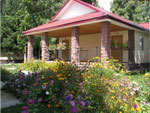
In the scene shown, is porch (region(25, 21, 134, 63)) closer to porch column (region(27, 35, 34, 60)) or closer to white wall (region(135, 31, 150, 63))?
porch column (region(27, 35, 34, 60))

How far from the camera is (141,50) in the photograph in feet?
40.1

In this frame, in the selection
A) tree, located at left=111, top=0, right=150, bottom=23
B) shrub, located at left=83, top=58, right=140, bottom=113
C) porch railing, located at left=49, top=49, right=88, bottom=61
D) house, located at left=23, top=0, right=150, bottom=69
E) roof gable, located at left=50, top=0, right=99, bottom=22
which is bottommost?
shrub, located at left=83, top=58, right=140, bottom=113

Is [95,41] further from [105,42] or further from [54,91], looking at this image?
[54,91]

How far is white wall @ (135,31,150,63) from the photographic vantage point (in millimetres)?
11516

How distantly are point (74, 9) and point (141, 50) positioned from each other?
21.0ft

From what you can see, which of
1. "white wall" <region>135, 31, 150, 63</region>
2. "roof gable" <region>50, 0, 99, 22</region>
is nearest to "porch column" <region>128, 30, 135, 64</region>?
"white wall" <region>135, 31, 150, 63</region>

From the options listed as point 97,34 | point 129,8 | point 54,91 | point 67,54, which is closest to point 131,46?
point 97,34

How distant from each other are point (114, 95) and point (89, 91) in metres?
0.55

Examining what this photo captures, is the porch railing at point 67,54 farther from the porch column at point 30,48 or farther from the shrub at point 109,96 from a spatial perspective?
the shrub at point 109,96

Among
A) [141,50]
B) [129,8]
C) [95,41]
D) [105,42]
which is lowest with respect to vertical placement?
[141,50]

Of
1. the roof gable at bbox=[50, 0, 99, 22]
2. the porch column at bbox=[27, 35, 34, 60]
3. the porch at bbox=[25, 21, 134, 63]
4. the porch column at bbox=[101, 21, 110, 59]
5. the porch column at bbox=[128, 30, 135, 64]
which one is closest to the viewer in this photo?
the porch column at bbox=[101, 21, 110, 59]

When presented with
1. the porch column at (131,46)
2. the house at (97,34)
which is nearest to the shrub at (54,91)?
the house at (97,34)

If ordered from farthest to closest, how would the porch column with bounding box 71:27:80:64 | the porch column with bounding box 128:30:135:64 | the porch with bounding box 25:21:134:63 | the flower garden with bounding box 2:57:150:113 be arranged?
1. the porch column with bounding box 128:30:135:64
2. the porch column with bounding box 71:27:80:64
3. the porch with bounding box 25:21:134:63
4. the flower garden with bounding box 2:57:150:113

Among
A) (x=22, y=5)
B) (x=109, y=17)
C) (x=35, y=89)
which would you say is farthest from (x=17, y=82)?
(x=22, y=5)
